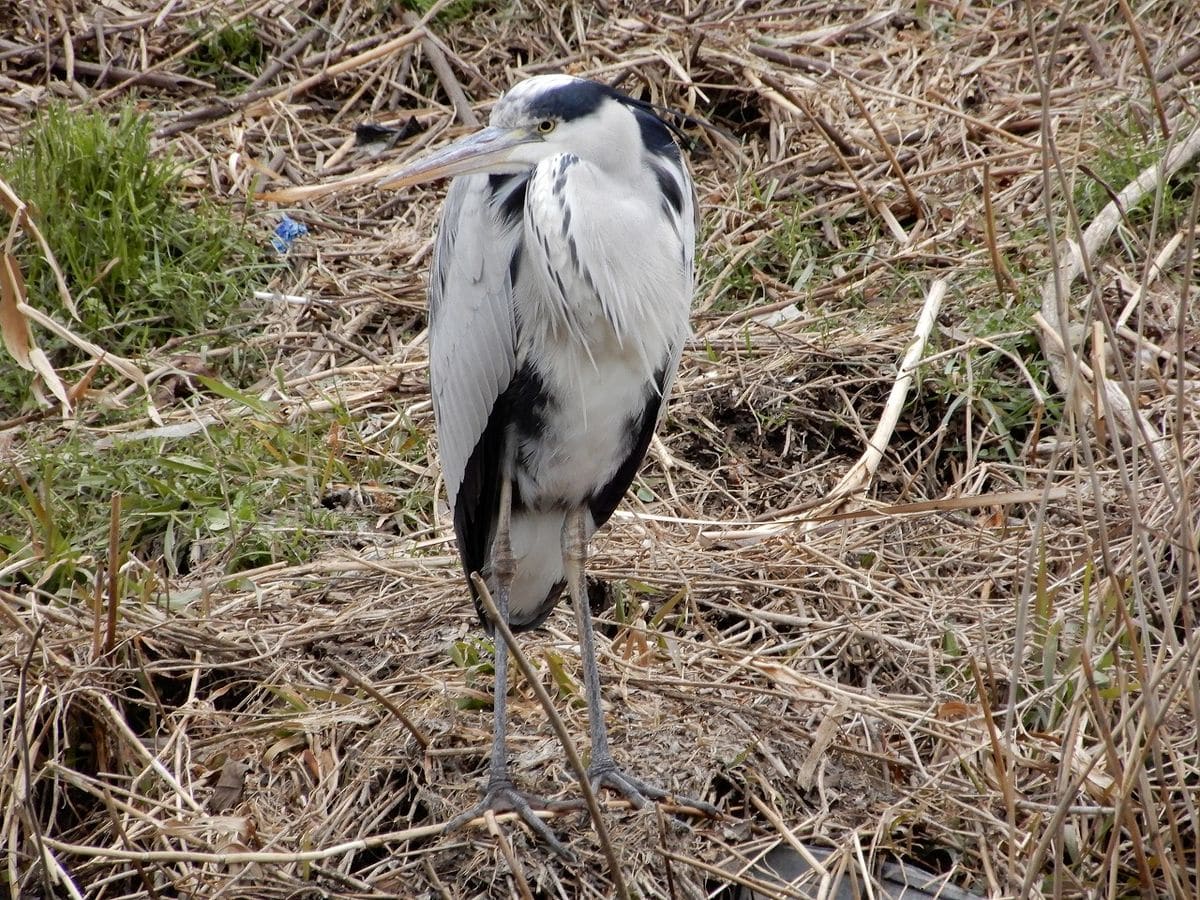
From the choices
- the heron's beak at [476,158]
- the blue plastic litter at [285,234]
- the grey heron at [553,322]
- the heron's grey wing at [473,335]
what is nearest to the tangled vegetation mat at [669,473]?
the blue plastic litter at [285,234]

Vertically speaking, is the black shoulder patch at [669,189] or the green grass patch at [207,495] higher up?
the black shoulder patch at [669,189]

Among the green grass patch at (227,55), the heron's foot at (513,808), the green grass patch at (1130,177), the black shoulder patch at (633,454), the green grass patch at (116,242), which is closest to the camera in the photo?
the heron's foot at (513,808)

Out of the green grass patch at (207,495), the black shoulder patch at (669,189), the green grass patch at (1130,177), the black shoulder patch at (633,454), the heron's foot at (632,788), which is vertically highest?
the black shoulder patch at (669,189)

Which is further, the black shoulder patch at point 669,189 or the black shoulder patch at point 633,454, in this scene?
the black shoulder patch at point 633,454

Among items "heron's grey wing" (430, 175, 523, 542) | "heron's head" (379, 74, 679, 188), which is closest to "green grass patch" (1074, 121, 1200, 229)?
"heron's head" (379, 74, 679, 188)

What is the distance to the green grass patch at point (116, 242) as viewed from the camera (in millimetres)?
4430

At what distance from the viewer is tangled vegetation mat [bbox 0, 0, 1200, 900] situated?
2.64 m

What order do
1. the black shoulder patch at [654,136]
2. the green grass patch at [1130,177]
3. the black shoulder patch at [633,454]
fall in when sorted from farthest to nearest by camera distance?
1. the green grass patch at [1130,177]
2. the black shoulder patch at [633,454]
3. the black shoulder patch at [654,136]

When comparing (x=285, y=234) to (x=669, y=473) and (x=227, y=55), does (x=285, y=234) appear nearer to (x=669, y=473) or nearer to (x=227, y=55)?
(x=227, y=55)

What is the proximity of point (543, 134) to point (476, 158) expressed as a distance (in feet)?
0.48

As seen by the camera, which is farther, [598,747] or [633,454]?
[633,454]

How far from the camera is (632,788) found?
2.77 meters

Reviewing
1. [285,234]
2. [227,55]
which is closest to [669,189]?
[285,234]

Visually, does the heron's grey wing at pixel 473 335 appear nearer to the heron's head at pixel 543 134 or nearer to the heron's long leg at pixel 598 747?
the heron's head at pixel 543 134
